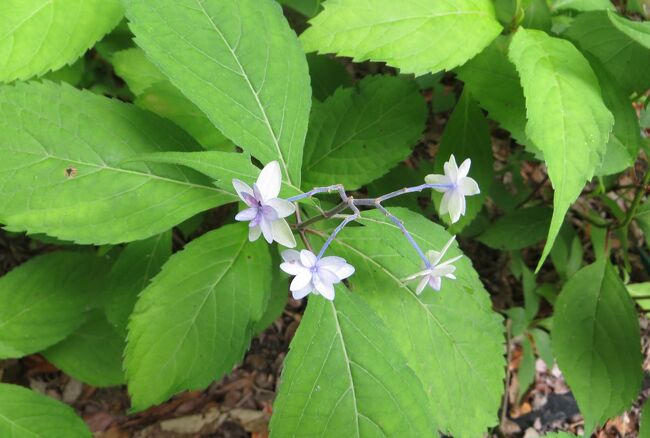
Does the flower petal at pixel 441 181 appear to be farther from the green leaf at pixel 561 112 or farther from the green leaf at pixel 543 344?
the green leaf at pixel 543 344

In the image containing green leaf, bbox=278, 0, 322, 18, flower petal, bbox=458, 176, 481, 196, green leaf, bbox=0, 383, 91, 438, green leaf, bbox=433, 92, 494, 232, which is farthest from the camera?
green leaf, bbox=278, 0, 322, 18

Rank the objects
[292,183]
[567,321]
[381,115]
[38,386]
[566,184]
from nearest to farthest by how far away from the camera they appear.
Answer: [566,184] → [292,183] → [381,115] → [567,321] → [38,386]

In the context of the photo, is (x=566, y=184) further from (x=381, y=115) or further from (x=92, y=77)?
(x=92, y=77)

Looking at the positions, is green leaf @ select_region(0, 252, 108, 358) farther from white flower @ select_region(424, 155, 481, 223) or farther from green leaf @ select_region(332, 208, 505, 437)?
white flower @ select_region(424, 155, 481, 223)

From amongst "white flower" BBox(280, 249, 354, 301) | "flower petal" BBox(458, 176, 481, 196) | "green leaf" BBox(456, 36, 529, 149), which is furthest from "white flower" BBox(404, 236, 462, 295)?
"green leaf" BBox(456, 36, 529, 149)

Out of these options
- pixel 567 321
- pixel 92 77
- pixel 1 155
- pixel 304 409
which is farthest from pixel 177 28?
pixel 567 321

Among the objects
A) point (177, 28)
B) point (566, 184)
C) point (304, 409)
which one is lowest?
point (304, 409)
